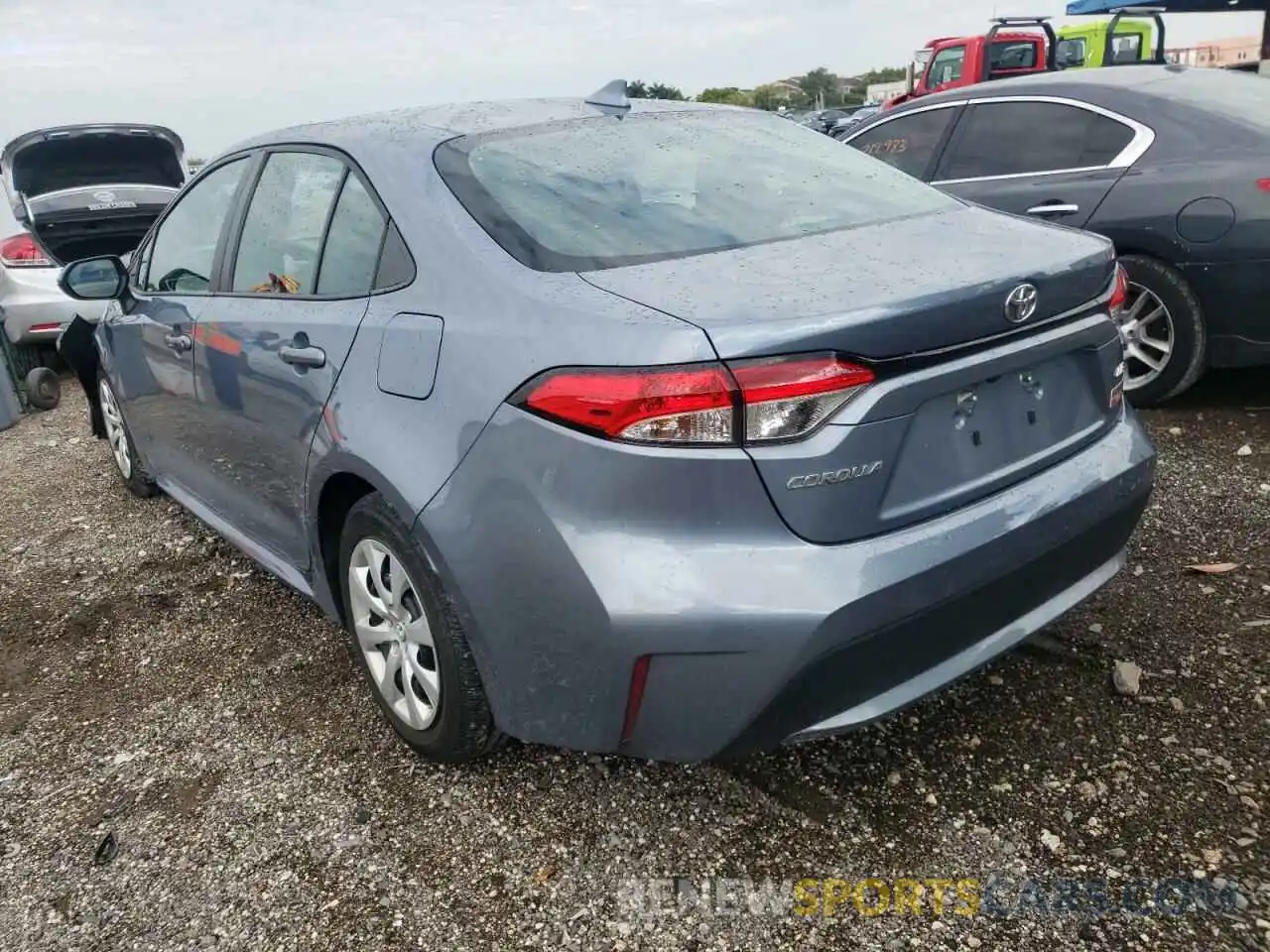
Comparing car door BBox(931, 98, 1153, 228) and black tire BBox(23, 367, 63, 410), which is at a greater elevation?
car door BBox(931, 98, 1153, 228)

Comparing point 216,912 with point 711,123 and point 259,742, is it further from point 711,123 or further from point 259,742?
point 711,123

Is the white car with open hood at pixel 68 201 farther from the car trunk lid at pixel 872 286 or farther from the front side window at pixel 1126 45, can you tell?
the front side window at pixel 1126 45

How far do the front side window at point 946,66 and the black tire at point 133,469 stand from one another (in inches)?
568

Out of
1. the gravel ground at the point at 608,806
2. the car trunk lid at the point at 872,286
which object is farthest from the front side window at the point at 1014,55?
the car trunk lid at the point at 872,286

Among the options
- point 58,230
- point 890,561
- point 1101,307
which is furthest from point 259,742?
point 58,230

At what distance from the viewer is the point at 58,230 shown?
746 centimetres

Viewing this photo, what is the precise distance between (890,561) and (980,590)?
0.89 feet

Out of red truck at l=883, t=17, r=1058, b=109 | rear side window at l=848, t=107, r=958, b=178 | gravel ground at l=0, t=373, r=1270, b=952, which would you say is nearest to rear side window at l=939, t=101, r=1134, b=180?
rear side window at l=848, t=107, r=958, b=178

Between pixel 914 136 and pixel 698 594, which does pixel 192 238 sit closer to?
pixel 698 594

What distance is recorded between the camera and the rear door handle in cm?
251

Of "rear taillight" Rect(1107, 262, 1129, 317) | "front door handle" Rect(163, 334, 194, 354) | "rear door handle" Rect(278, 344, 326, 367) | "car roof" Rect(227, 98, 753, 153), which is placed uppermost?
"car roof" Rect(227, 98, 753, 153)

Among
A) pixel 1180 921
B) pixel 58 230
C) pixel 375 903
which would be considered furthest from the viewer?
pixel 58 230

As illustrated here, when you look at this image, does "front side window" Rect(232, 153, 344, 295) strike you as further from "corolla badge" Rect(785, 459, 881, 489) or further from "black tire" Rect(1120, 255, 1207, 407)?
"black tire" Rect(1120, 255, 1207, 407)

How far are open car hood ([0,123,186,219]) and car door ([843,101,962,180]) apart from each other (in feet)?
18.9
